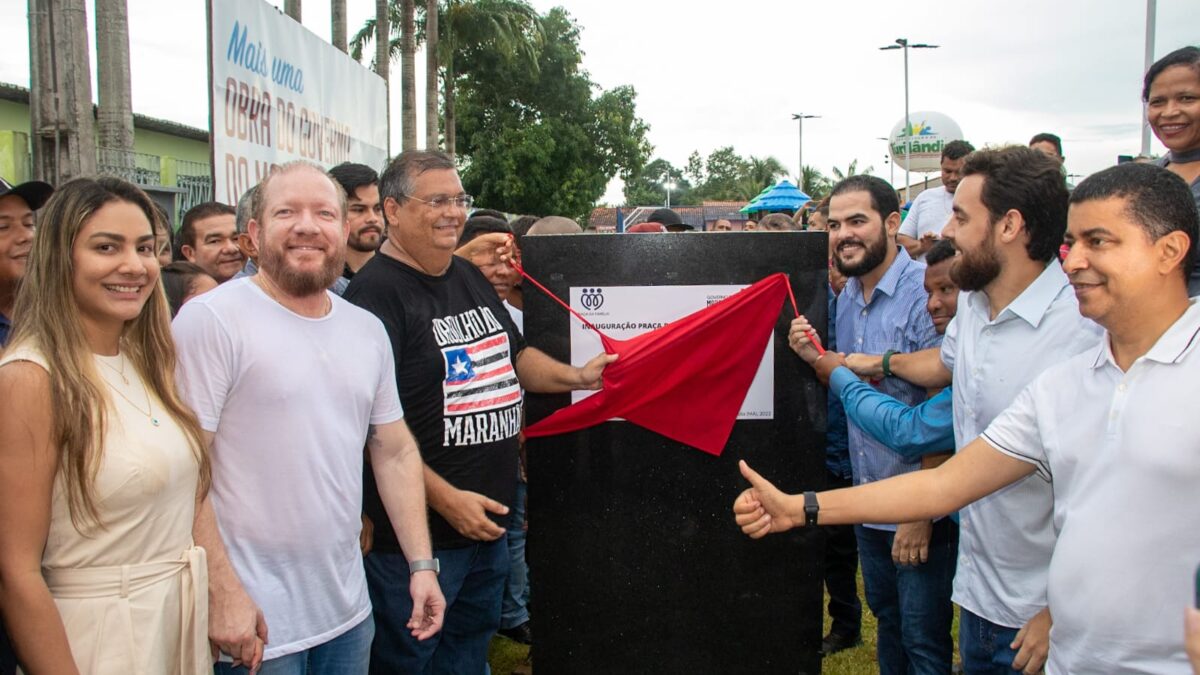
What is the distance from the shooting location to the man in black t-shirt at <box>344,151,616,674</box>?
3.20 m

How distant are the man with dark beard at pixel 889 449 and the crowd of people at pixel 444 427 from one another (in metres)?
0.01

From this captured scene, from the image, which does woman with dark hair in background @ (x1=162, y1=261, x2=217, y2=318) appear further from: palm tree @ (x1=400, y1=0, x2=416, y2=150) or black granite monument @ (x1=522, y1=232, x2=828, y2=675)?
palm tree @ (x1=400, y1=0, x2=416, y2=150)

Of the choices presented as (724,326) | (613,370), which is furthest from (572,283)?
(724,326)

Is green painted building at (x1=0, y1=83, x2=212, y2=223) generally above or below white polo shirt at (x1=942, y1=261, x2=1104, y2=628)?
above

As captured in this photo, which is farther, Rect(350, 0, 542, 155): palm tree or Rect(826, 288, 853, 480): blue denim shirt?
Rect(350, 0, 542, 155): palm tree

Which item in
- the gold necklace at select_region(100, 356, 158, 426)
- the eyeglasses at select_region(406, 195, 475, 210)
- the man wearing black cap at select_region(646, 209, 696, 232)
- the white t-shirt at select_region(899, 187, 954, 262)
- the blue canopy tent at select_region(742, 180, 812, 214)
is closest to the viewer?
the gold necklace at select_region(100, 356, 158, 426)

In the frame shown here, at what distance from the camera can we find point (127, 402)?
2.20m

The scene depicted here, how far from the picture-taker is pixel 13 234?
2846 millimetres

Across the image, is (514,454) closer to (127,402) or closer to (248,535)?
(248,535)

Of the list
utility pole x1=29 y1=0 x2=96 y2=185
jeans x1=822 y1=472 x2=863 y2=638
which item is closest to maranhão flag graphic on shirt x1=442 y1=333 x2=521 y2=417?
jeans x1=822 y1=472 x2=863 y2=638

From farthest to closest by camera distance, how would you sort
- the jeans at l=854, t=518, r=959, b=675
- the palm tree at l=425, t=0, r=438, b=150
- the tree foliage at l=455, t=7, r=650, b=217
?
the tree foliage at l=455, t=7, r=650, b=217 < the palm tree at l=425, t=0, r=438, b=150 < the jeans at l=854, t=518, r=959, b=675

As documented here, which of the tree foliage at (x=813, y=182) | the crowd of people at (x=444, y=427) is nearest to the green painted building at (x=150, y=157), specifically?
the crowd of people at (x=444, y=427)

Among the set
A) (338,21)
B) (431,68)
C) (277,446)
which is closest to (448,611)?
(277,446)

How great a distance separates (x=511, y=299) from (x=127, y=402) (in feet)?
10.0
